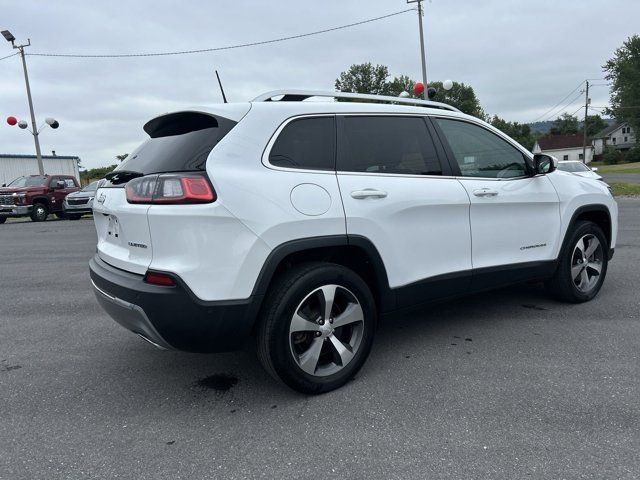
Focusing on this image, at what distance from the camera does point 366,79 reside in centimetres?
6831

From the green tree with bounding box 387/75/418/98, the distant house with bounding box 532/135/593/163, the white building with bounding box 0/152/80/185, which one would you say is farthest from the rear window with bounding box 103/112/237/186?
the distant house with bounding box 532/135/593/163

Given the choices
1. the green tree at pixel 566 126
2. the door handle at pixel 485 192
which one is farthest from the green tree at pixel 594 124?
the door handle at pixel 485 192

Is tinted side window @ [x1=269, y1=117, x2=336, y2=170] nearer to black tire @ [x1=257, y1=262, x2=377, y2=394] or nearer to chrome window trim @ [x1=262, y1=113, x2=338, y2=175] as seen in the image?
chrome window trim @ [x1=262, y1=113, x2=338, y2=175]

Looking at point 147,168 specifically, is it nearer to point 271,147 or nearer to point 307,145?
point 271,147

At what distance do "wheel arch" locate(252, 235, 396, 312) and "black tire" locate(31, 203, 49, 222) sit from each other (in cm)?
1890

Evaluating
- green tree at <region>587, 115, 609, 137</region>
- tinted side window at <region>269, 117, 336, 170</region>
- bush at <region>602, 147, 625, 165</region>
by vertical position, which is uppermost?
green tree at <region>587, 115, 609, 137</region>

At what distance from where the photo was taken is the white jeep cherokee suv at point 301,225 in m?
2.60

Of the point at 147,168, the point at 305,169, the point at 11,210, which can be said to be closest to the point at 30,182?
the point at 11,210

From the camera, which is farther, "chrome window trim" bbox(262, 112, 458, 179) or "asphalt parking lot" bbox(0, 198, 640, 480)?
"chrome window trim" bbox(262, 112, 458, 179)

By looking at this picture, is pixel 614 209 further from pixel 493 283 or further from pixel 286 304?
pixel 286 304

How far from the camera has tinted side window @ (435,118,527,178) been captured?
12.1 ft

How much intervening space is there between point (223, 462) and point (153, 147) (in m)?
1.99

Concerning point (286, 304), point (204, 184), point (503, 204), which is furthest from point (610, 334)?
point (204, 184)

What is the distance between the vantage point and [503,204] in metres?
3.82
